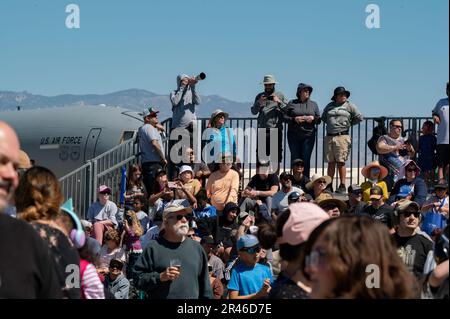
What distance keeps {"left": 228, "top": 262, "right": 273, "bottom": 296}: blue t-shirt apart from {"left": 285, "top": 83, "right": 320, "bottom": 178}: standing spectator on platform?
6.99 meters

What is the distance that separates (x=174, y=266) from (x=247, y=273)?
0.96m

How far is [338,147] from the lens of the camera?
16.1m

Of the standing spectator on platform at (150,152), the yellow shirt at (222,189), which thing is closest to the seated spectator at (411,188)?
the yellow shirt at (222,189)

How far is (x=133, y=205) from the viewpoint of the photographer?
1496cm

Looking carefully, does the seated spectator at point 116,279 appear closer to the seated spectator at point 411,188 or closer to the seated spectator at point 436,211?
the seated spectator at point 436,211

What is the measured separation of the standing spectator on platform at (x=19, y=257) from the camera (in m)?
4.44

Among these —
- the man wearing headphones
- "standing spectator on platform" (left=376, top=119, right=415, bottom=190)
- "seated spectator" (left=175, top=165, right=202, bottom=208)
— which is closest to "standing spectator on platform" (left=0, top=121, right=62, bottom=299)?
the man wearing headphones

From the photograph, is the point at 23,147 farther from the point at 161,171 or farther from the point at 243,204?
the point at 243,204

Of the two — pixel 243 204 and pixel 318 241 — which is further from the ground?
pixel 318 241

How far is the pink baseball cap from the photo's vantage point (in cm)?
556

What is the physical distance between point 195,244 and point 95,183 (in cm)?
859

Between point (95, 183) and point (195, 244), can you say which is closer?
point (195, 244)

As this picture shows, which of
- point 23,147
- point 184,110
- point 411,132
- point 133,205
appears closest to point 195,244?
point 133,205

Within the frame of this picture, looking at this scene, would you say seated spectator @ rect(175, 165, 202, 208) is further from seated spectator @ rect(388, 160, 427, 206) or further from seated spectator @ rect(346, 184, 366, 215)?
seated spectator @ rect(388, 160, 427, 206)
